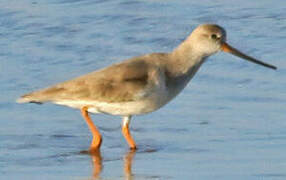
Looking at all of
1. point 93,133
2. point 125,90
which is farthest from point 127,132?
point 125,90

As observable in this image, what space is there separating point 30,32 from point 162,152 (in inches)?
184

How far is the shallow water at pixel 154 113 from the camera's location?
8133 millimetres

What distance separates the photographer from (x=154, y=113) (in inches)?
391

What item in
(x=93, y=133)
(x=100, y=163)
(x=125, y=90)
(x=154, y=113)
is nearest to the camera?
(x=100, y=163)

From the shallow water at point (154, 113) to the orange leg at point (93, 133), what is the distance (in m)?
0.09

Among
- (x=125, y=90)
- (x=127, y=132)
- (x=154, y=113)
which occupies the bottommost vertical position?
(x=154, y=113)

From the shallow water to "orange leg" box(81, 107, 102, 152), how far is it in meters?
0.09

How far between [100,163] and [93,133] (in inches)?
28.7

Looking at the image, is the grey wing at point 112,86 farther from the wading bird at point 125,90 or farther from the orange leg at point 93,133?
the orange leg at point 93,133

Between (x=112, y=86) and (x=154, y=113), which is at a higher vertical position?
(x=112, y=86)

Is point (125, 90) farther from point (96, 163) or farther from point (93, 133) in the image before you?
point (96, 163)

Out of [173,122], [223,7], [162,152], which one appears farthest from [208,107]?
[223,7]

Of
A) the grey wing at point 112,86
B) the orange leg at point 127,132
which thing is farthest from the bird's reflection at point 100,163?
the grey wing at point 112,86

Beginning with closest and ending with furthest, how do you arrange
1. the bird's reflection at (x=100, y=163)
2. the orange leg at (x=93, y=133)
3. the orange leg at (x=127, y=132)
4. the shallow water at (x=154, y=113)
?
the bird's reflection at (x=100, y=163) < the shallow water at (x=154, y=113) < the orange leg at (x=93, y=133) < the orange leg at (x=127, y=132)
